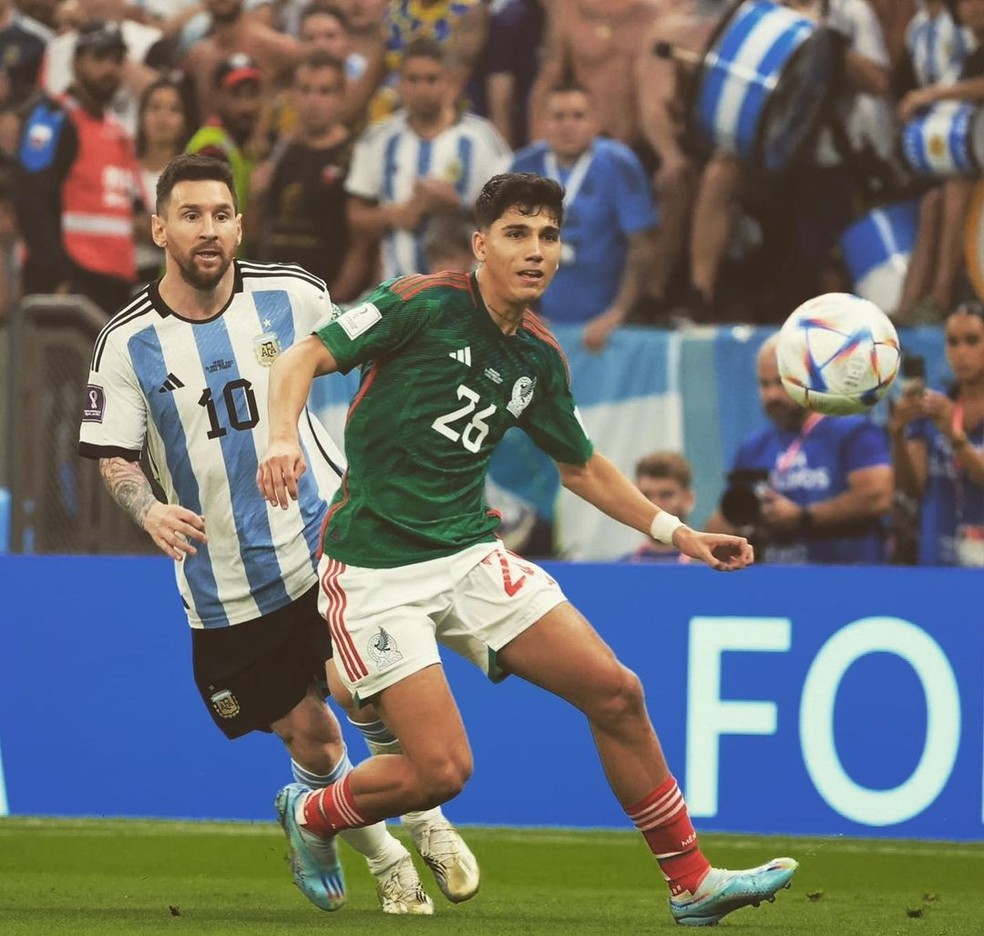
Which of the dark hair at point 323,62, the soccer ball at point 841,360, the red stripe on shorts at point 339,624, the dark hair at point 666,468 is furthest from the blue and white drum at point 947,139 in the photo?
the red stripe on shorts at point 339,624

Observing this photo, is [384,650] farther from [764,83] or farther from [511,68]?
[511,68]

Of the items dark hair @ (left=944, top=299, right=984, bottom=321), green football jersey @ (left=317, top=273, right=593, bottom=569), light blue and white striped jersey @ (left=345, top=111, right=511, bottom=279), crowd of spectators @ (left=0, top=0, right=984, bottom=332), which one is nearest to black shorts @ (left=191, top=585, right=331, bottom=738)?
green football jersey @ (left=317, top=273, right=593, bottom=569)

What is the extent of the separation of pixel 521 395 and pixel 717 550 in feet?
2.32

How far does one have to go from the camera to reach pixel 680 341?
10.2m

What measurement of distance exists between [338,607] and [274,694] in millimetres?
819

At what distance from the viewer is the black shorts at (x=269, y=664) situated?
6176 millimetres

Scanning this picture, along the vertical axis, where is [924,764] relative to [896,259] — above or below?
below

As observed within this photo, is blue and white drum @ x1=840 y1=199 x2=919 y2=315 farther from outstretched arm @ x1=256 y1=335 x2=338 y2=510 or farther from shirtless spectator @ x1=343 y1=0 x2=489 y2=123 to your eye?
outstretched arm @ x1=256 y1=335 x2=338 y2=510

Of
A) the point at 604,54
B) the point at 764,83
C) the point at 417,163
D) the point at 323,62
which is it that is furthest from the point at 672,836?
the point at 323,62

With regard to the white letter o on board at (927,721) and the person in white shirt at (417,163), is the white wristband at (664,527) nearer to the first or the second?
the white letter o on board at (927,721)

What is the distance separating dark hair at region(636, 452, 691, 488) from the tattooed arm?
4.27 meters

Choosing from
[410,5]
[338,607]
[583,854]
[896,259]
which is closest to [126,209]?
[410,5]

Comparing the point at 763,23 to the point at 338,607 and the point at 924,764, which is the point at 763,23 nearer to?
the point at 924,764

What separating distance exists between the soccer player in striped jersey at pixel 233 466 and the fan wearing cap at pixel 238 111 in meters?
5.05
